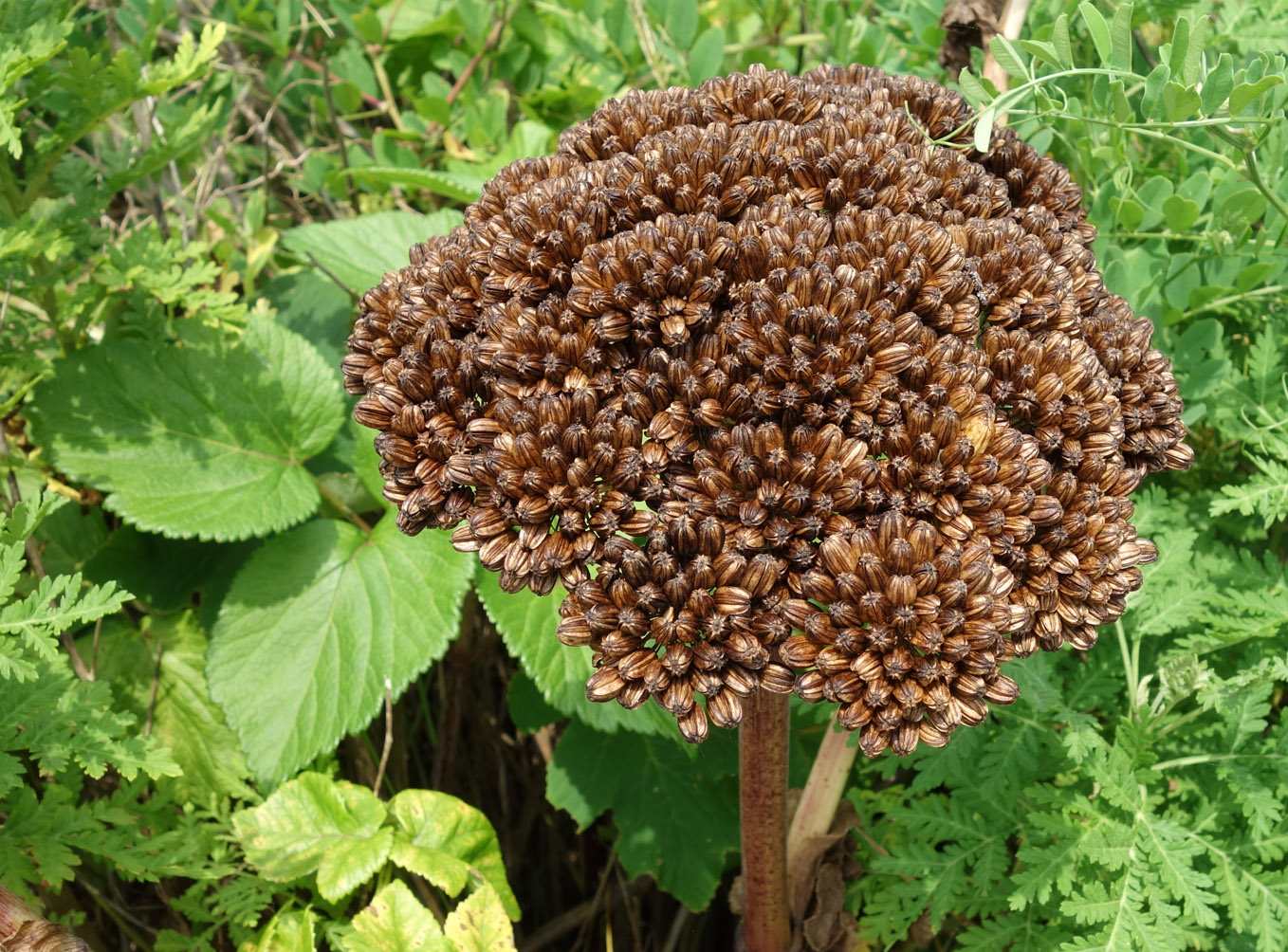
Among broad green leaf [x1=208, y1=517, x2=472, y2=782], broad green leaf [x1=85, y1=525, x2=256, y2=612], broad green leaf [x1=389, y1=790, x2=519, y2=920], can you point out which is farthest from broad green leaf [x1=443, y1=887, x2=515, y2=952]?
broad green leaf [x1=85, y1=525, x2=256, y2=612]

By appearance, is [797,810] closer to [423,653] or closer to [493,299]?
[423,653]

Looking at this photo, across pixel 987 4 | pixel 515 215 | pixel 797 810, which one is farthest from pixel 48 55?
pixel 797 810

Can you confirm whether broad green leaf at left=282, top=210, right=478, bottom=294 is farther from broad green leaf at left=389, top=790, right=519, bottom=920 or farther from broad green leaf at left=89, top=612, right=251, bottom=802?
broad green leaf at left=389, top=790, right=519, bottom=920

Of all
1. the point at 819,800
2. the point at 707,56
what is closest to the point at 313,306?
the point at 707,56

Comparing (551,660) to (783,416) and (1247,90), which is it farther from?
(1247,90)

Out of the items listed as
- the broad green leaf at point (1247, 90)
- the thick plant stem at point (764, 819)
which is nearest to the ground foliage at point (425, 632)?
the broad green leaf at point (1247, 90)

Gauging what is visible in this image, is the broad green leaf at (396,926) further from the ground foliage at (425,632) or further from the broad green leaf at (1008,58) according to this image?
the broad green leaf at (1008,58)

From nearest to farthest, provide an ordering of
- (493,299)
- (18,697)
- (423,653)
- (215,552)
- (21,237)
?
(493,299)
(18,697)
(21,237)
(423,653)
(215,552)
